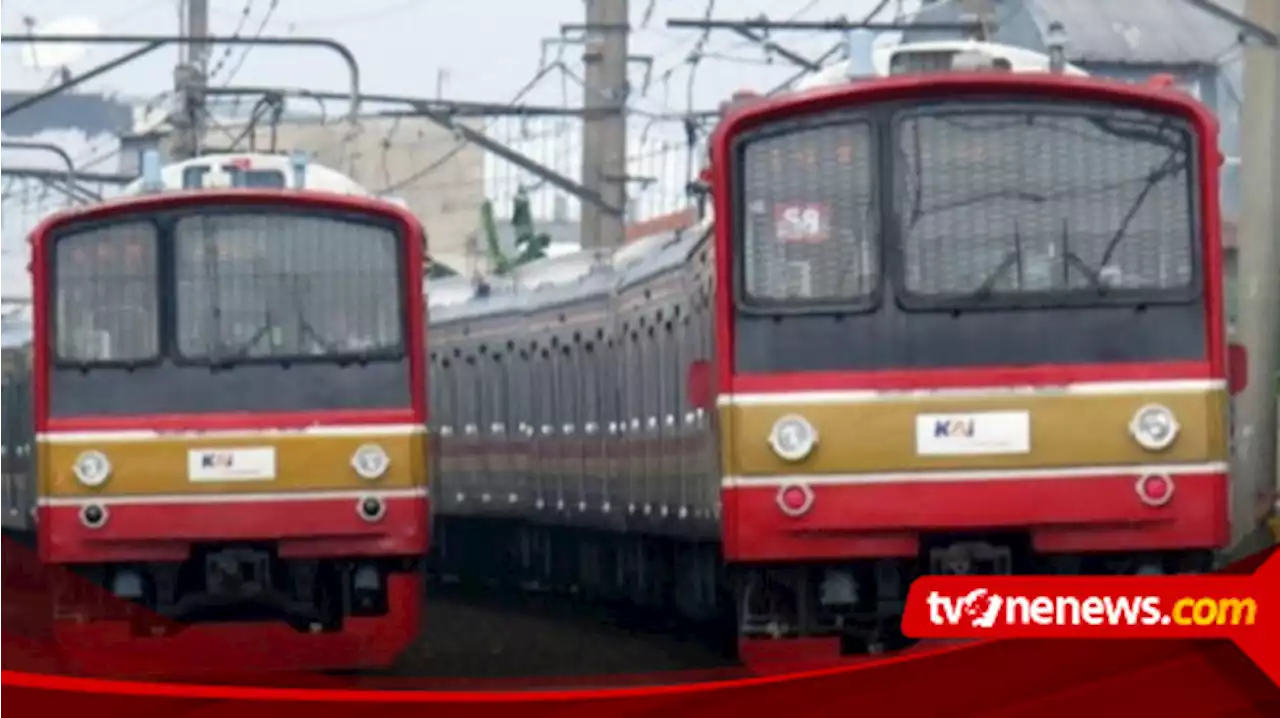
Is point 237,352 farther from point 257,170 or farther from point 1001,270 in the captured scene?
point 1001,270

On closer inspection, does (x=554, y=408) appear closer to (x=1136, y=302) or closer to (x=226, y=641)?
(x=226, y=641)

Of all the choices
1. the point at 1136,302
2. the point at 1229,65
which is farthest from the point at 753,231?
the point at 1229,65

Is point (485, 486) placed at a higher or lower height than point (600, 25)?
lower

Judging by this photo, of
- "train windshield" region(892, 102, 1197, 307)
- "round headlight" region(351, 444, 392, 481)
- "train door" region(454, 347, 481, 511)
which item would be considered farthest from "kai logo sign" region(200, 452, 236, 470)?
"train door" region(454, 347, 481, 511)

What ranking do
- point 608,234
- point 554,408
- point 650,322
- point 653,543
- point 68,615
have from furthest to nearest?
point 608,234
point 554,408
point 653,543
point 650,322
point 68,615

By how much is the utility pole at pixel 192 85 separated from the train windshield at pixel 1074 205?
426 inches

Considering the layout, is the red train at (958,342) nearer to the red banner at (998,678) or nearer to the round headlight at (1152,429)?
the round headlight at (1152,429)

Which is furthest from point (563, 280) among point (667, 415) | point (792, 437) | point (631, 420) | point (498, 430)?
point (792, 437)

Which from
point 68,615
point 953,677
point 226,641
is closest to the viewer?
point 953,677

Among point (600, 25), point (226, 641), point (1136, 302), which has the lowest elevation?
point (226, 641)

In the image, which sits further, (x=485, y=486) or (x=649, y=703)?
(x=485, y=486)

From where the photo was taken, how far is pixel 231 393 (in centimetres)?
1171

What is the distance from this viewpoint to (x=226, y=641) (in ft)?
39.5

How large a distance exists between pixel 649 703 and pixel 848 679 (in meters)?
0.35
